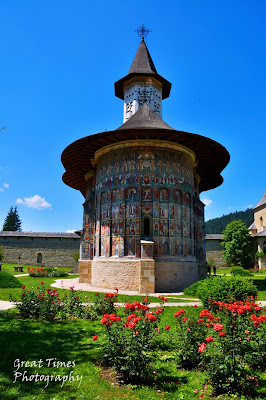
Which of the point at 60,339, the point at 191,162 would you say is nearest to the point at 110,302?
the point at 60,339

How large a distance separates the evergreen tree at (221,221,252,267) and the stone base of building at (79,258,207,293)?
22.6m

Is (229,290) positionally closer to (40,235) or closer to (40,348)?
(40,348)

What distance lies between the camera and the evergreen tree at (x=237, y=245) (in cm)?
3647

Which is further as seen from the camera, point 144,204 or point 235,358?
point 144,204

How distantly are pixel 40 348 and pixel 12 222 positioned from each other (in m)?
62.7

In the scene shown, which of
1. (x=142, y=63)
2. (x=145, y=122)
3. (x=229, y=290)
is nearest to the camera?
(x=229, y=290)

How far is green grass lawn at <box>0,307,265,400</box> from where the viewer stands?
3666 mm

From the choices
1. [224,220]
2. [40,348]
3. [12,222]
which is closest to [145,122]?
[40,348]

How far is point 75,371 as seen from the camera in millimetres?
4367

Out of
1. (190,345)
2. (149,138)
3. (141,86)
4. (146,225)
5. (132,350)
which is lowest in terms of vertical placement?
(190,345)

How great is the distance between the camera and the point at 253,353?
12.6 feet

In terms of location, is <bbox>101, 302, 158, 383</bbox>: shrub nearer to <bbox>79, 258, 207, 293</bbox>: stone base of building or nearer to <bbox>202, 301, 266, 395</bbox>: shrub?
<bbox>202, 301, 266, 395</bbox>: shrub

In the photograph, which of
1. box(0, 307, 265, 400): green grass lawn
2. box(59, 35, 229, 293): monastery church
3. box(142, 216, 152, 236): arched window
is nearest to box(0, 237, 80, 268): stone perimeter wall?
box(59, 35, 229, 293): monastery church

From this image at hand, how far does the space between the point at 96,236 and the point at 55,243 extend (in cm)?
2247
